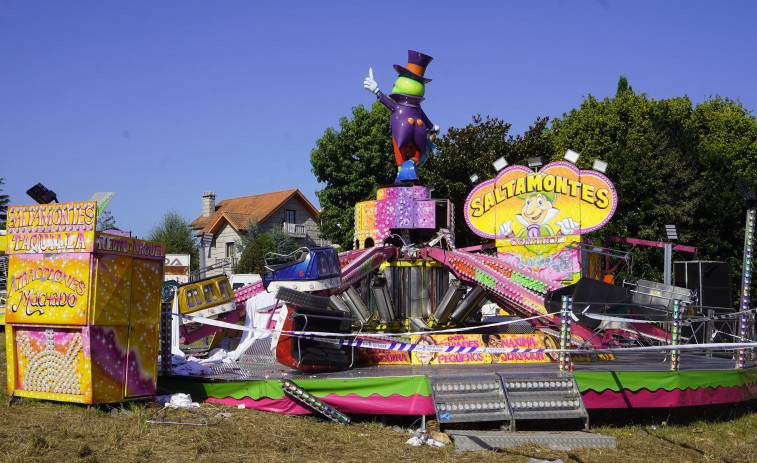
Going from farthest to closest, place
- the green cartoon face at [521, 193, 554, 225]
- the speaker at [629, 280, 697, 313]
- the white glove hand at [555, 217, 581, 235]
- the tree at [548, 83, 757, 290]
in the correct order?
the tree at [548, 83, 757, 290] → the green cartoon face at [521, 193, 554, 225] → the white glove hand at [555, 217, 581, 235] → the speaker at [629, 280, 697, 313]

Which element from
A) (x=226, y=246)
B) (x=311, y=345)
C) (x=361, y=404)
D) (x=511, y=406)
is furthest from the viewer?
(x=226, y=246)

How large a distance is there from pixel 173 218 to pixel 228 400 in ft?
144

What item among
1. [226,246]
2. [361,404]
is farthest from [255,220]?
[361,404]

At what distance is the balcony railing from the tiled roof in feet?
3.97

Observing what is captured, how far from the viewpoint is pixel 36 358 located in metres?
8.38

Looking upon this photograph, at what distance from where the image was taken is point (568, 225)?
14.7m

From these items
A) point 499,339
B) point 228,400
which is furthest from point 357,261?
point 228,400

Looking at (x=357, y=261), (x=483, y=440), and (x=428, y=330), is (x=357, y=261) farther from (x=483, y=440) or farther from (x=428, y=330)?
(x=483, y=440)

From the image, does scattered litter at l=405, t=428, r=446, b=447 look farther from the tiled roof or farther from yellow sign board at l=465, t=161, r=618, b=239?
the tiled roof

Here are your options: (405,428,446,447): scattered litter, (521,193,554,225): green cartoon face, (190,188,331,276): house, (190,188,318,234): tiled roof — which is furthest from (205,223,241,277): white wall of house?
(405,428,446,447): scattered litter

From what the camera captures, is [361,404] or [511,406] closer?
[511,406]

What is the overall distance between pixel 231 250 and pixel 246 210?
443 centimetres

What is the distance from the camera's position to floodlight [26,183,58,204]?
873 centimetres

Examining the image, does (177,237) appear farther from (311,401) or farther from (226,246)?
(311,401)
